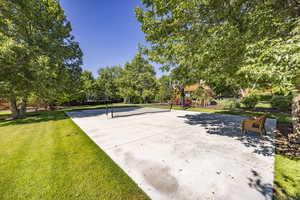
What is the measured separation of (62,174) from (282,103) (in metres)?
18.0

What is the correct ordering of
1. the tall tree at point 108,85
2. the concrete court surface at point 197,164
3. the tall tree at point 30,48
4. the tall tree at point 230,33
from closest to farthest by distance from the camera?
the concrete court surface at point 197,164, the tall tree at point 230,33, the tall tree at point 30,48, the tall tree at point 108,85

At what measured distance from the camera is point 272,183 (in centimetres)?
243

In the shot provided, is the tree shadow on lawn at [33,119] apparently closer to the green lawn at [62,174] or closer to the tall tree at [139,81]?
the green lawn at [62,174]

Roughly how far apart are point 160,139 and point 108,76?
33428 mm

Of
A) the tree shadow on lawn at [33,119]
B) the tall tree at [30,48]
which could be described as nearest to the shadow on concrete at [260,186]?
the tall tree at [30,48]

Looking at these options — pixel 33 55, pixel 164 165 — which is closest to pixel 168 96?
pixel 33 55

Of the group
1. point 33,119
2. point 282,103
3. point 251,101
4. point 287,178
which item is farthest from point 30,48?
point 282,103

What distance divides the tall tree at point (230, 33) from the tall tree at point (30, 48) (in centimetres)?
927

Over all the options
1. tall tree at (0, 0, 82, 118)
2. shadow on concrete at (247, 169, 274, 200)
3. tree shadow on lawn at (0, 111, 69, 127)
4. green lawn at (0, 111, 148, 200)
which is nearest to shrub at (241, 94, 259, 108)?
shadow on concrete at (247, 169, 274, 200)

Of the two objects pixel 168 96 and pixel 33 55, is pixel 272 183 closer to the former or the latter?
pixel 33 55

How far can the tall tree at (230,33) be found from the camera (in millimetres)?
2445

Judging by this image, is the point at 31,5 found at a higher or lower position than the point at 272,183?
higher

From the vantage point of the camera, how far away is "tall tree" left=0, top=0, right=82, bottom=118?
27.7 feet

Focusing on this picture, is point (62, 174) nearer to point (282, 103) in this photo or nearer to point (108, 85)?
point (282, 103)
